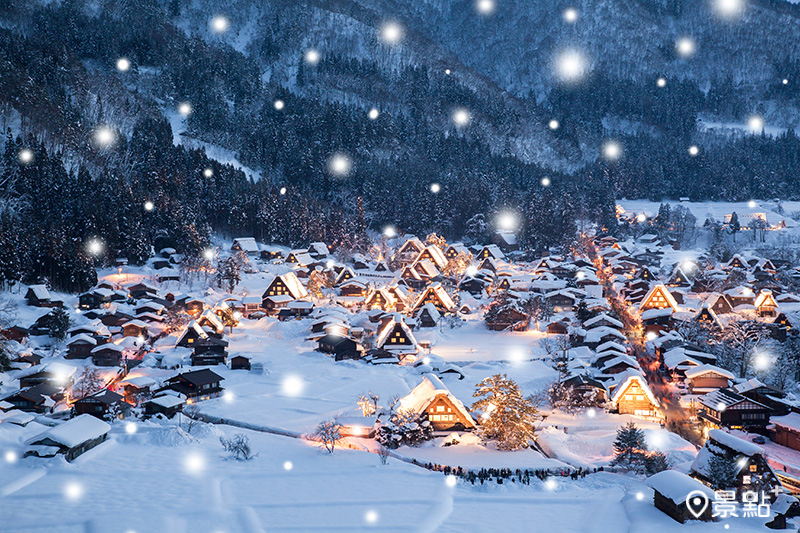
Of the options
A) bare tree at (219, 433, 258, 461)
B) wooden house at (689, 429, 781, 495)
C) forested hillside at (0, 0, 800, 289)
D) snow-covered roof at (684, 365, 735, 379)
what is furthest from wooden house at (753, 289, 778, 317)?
bare tree at (219, 433, 258, 461)

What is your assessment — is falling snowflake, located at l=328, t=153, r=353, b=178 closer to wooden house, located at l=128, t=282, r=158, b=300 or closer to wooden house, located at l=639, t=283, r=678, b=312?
wooden house, located at l=128, t=282, r=158, b=300

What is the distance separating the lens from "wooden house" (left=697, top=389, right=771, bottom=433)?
1086 inches

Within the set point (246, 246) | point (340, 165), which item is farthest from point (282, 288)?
point (340, 165)

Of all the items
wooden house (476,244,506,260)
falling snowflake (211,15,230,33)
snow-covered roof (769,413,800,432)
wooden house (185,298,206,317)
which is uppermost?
falling snowflake (211,15,230,33)

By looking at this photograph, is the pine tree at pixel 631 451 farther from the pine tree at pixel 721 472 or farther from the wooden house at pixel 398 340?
the wooden house at pixel 398 340

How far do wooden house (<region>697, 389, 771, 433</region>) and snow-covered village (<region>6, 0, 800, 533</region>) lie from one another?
0.37ft

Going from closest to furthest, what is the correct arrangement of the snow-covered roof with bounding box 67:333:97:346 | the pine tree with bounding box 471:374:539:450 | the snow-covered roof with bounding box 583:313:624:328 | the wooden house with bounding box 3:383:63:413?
the pine tree with bounding box 471:374:539:450, the wooden house with bounding box 3:383:63:413, the snow-covered roof with bounding box 67:333:97:346, the snow-covered roof with bounding box 583:313:624:328

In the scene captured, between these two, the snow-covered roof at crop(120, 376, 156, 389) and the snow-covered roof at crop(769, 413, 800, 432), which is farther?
the snow-covered roof at crop(120, 376, 156, 389)

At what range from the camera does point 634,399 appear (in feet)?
96.8

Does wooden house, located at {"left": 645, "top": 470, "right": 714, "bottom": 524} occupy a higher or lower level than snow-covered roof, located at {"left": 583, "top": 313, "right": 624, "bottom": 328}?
lower

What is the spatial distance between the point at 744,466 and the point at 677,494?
12.4ft

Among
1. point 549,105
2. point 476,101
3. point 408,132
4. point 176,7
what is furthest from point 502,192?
point 176,7

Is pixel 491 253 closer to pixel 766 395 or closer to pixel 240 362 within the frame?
pixel 240 362

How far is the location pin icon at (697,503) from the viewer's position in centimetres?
1769
